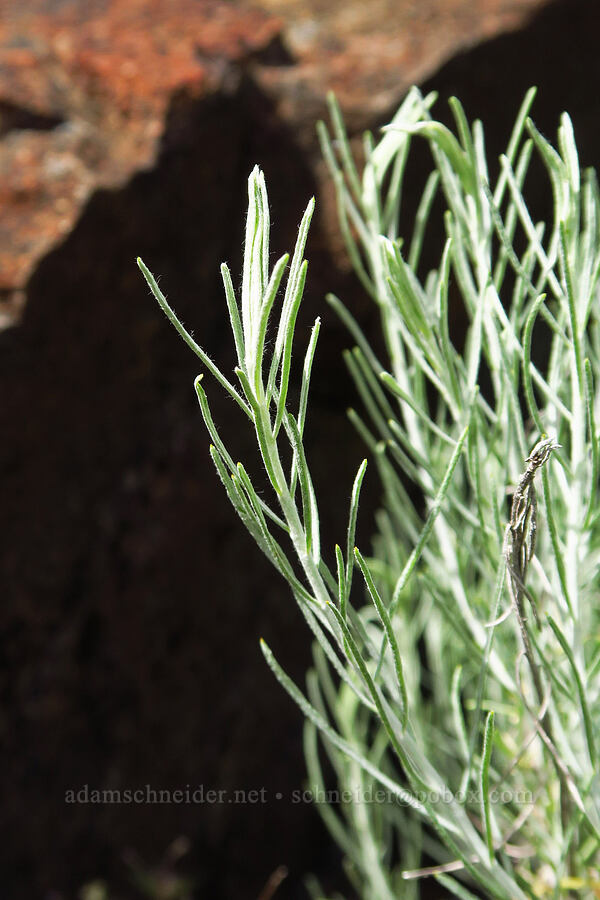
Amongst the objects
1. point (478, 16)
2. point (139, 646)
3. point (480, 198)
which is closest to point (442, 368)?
point (480, 198)

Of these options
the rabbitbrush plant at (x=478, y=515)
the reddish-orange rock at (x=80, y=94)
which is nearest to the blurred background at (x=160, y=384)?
the reddish-orange rock at (x=80, y=94)

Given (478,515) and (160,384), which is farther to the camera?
(160,384)

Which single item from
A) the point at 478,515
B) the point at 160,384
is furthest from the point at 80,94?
the point at 478,515

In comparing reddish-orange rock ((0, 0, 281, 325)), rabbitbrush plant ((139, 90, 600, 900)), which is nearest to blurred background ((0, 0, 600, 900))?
reddish-orange rock ((0, 0, 281, 325))

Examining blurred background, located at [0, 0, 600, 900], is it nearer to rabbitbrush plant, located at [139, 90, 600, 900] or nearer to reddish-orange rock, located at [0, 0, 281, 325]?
reddish-orange rock, located at [0, 0, 281, 325]

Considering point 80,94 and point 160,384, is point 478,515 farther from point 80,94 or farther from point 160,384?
point 80,94

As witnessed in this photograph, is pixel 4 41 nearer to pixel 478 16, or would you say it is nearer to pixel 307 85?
pixel 307 85

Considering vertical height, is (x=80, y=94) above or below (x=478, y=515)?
above

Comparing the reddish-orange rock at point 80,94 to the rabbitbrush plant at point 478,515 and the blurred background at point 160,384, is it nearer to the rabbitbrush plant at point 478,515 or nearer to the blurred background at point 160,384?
the blurred background at point 160,384
